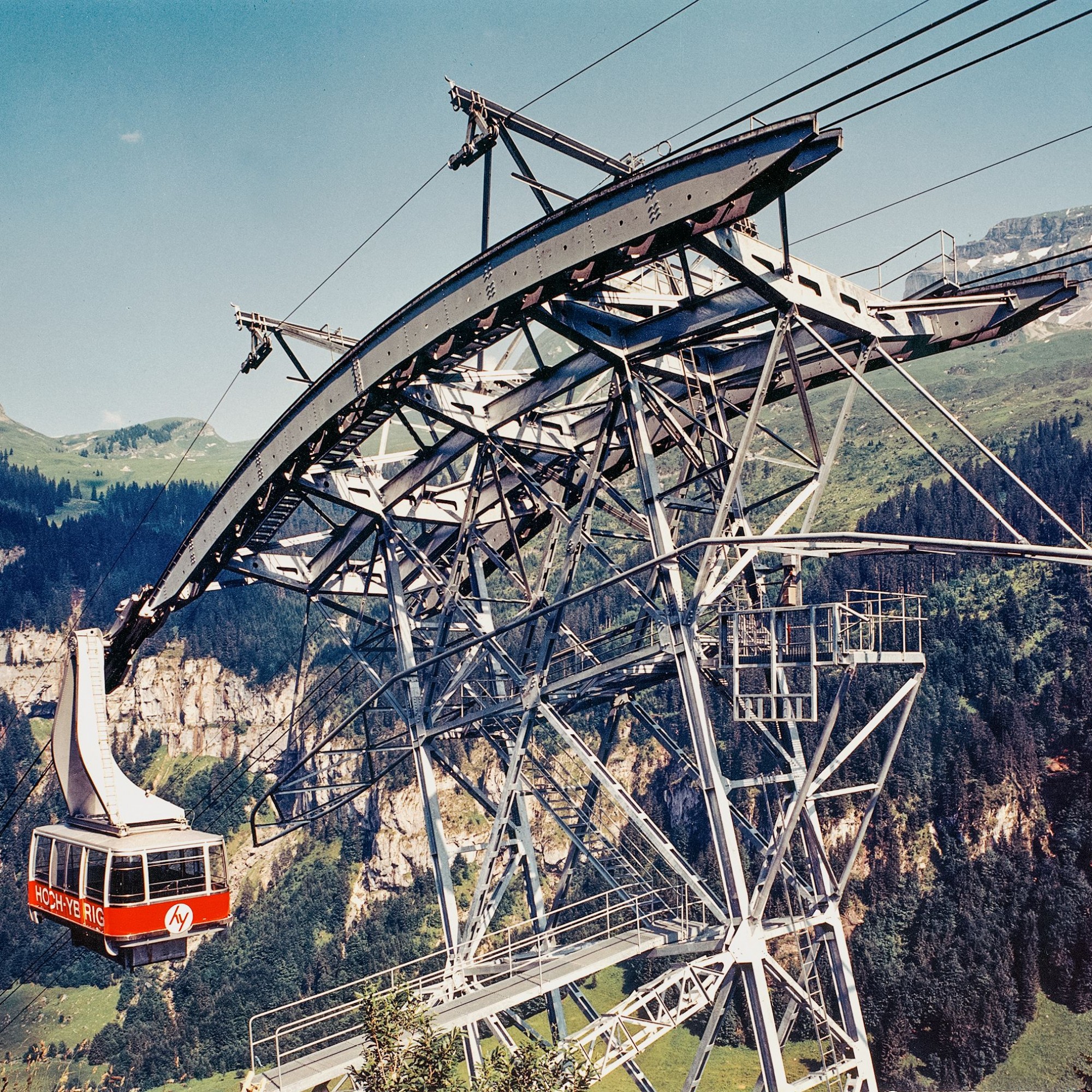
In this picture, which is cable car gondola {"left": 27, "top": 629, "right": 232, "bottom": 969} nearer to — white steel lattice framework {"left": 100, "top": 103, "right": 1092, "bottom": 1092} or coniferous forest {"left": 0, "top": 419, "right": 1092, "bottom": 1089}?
white steel lattice framework {"left": 100, "top": 103, "right": 1092, "bottom": 1092}

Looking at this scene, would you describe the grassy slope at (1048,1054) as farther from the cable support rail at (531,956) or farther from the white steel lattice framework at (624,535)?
the cable support rail at (531,956)

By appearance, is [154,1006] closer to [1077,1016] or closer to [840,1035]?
[1077,1016]

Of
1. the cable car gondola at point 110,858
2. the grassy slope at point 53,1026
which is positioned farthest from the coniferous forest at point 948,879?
the cable car gondola at point 110,858

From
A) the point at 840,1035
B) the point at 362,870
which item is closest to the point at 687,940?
the point at 840,1035

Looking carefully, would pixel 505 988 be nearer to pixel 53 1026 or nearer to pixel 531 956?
pixel 531 956

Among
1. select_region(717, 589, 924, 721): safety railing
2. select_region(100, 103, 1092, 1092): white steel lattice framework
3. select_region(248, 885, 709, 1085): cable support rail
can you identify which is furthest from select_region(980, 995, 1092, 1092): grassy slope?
select_region(717, 589, 924, 721): safety railing

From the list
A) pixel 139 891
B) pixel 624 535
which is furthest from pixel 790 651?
pixel 139 891

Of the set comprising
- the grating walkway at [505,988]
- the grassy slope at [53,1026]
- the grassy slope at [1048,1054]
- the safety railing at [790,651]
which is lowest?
the grassy slope at [53,1026]
